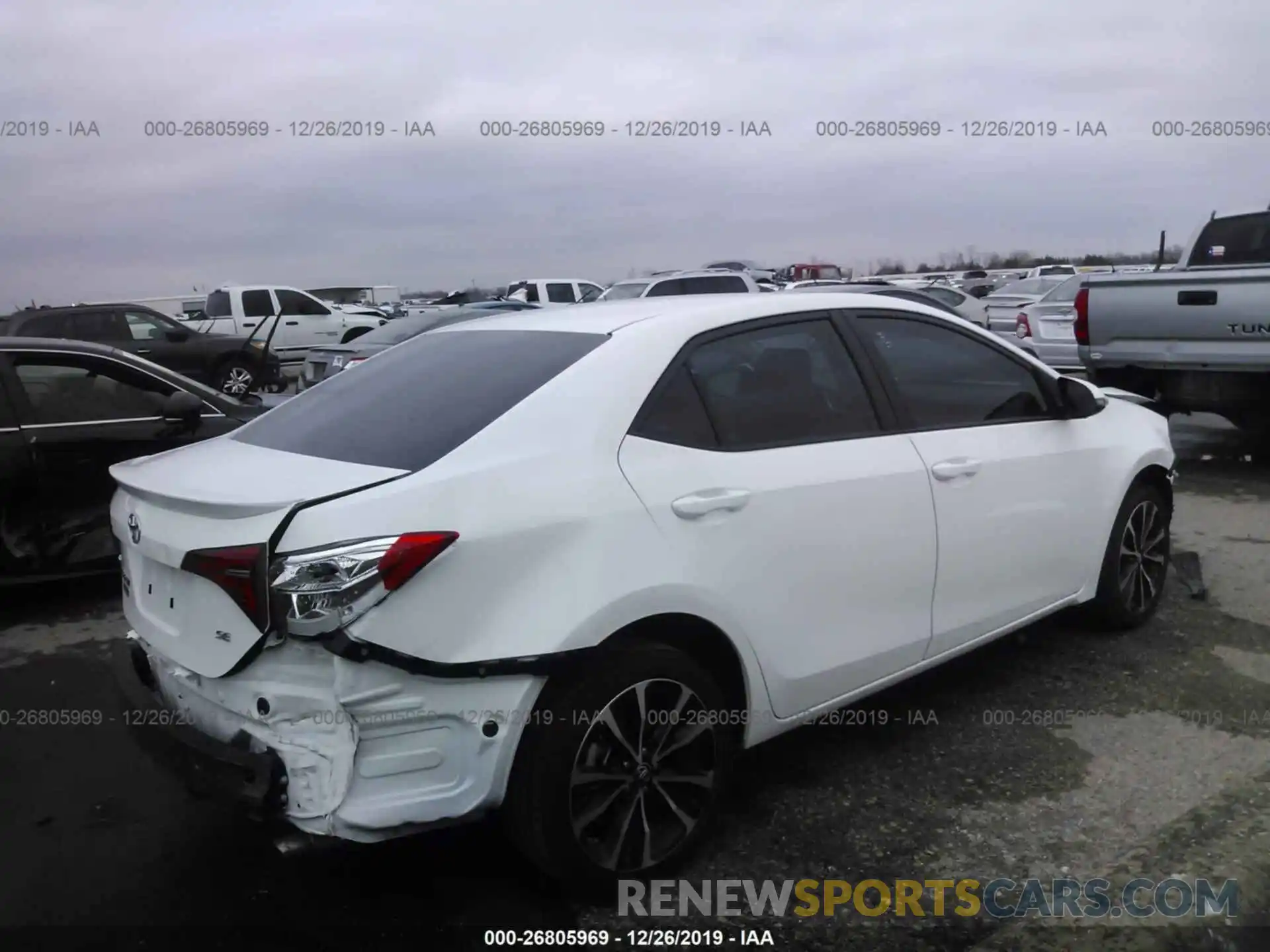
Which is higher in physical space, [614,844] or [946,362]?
[946,362]

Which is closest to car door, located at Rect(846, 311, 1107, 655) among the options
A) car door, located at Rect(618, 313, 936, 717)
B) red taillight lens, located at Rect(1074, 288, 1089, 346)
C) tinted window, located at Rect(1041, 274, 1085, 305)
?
car door, located at Rect(618, 313, 936, 717)

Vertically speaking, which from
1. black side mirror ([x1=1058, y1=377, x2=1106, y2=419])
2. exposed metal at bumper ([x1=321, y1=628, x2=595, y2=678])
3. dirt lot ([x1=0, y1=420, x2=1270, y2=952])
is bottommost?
dirt lot ([x1=0, y1=420, x2=1270, y2=952])

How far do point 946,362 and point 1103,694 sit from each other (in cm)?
150

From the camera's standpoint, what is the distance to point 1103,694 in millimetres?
4234

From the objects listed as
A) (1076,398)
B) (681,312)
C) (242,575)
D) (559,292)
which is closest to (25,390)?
(242,575)

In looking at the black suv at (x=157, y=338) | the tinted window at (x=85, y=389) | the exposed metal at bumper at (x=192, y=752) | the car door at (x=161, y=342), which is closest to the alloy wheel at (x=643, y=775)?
the exposed metal at bumper at (x=192, y=752)

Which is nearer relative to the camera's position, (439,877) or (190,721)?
(190,721)

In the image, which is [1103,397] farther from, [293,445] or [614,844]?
[293,445]

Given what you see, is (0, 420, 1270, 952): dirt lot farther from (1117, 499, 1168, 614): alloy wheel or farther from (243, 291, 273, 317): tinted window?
(243, 291, 273, 317): tinted window

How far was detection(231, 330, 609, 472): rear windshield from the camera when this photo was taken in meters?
2.89

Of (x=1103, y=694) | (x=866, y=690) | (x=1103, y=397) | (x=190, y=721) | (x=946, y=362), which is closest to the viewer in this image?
(x=190, y=721)

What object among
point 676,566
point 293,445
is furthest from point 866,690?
point 293,445

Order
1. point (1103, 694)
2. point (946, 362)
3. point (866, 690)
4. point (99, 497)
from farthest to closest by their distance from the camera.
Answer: point (99, 497) → point (1103, 694) → point (946, 362) → point (866, 690)

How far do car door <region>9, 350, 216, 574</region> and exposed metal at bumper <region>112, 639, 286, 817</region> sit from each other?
258 centimetres
